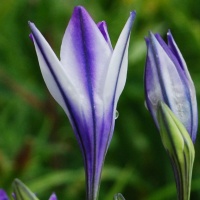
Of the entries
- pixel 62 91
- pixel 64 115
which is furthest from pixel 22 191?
pixel 64 115

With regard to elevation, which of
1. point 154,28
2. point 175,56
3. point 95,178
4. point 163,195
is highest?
point 154,28

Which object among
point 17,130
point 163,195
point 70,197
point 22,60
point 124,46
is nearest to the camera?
point 124,46

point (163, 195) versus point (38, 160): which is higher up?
point (38, 160)

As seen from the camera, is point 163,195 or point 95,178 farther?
point 163,195

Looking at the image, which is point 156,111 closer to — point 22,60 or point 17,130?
point 17,130

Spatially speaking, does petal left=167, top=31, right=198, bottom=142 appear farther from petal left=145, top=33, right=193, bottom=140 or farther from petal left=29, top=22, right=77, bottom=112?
petal left=29, top=22, right=77, bottom=112

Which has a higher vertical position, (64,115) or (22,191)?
(64,115)

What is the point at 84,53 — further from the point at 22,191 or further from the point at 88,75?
the point at 22,191

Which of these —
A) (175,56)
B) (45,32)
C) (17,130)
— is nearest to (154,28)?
(45,32)
